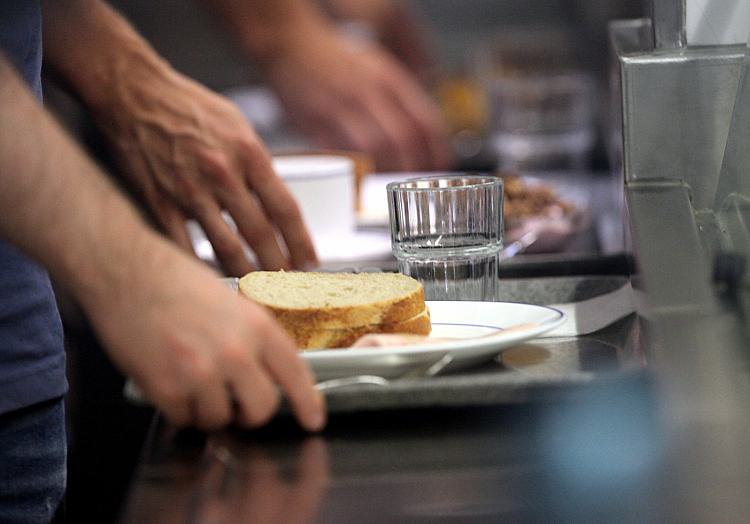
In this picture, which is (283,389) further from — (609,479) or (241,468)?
(609,479)

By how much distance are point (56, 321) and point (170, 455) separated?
464mm

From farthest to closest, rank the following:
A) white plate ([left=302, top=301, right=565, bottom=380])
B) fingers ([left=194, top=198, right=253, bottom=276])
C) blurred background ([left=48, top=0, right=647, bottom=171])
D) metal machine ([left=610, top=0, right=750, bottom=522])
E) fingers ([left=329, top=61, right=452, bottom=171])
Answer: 1. blurred background ([left=48, top=0, right=647, bottom=171])
2. fingers ([left=329, top=61, right=452, bottom=171])
3. fingers ([left=194, top=198, right=253, bottom=276])
4. white plate ([left=302, top=301, right=565, bottom=380])
5. metal machine ([left=610, top=0, right=750, bottom=522])

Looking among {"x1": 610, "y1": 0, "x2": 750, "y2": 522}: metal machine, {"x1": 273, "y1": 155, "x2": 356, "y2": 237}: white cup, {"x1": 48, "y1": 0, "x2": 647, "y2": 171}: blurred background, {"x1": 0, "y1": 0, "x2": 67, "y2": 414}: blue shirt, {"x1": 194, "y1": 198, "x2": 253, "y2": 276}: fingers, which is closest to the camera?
{"x1": 610, "y1": 0, "x2": 750, "y2": 522}: metal machine

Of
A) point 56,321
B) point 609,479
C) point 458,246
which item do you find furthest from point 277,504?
point 56,321

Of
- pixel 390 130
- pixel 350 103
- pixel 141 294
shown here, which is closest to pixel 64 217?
pixel 141 294

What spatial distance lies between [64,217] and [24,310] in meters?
0.43

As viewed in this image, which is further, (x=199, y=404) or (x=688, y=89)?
(x=688, y=89)

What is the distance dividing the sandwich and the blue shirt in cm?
29

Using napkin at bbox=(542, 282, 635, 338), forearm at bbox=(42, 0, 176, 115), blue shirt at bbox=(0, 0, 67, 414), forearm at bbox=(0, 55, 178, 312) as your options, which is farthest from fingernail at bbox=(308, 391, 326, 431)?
forearm at bbox=(42, 0, 176, 115)

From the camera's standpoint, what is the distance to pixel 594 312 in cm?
98

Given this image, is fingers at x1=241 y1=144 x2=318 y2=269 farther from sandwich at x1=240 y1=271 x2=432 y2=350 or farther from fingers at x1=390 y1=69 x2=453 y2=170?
fingers at x1=390 y1=69 x2=453 y2=170

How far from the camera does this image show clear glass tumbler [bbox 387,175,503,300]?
99 centimetres

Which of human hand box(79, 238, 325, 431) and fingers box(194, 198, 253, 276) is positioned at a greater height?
human hand box(79, 238, 325, 431)

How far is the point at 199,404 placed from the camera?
2.24 ft
